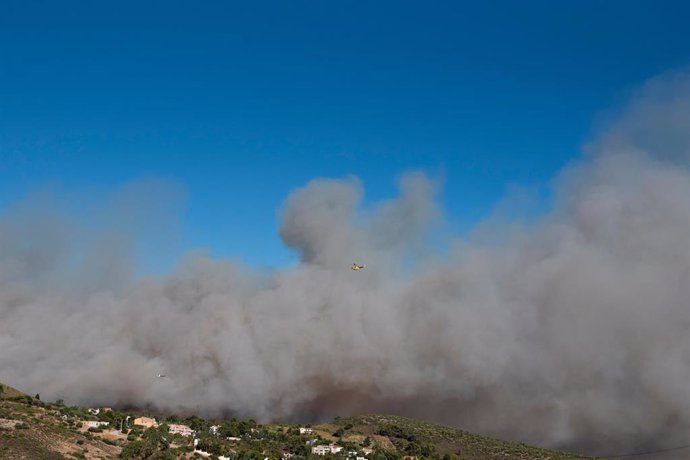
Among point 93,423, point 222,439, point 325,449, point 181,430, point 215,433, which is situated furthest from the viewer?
point 215,433

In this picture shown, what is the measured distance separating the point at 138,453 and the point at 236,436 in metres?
24.2

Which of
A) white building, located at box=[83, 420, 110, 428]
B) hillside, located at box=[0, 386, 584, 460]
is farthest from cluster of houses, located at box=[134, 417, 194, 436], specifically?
white building, located at box=[83, 420, 110, 428]

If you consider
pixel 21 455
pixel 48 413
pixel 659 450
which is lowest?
pixel 21 455

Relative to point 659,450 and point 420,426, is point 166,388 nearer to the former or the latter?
point 420,426

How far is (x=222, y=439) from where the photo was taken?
62.7 m

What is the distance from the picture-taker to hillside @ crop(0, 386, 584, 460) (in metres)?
42.2

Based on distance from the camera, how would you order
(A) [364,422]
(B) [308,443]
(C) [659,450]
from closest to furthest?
(B) [308,443]
(C) [659,450]
(A) [364,422]

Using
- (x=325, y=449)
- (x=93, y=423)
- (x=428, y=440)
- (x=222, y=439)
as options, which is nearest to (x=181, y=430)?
(x=222, y=439)

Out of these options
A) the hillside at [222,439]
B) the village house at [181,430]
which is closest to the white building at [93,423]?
the hillside at [222,439]

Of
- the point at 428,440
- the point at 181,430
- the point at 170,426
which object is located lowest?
the point at 181,430

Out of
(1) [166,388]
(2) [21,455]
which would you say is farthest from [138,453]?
(1) [166,388]

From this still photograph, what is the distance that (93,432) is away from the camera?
5344cm

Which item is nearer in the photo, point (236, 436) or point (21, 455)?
point (21, 455)

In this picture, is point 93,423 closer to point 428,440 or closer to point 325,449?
point 325,449
